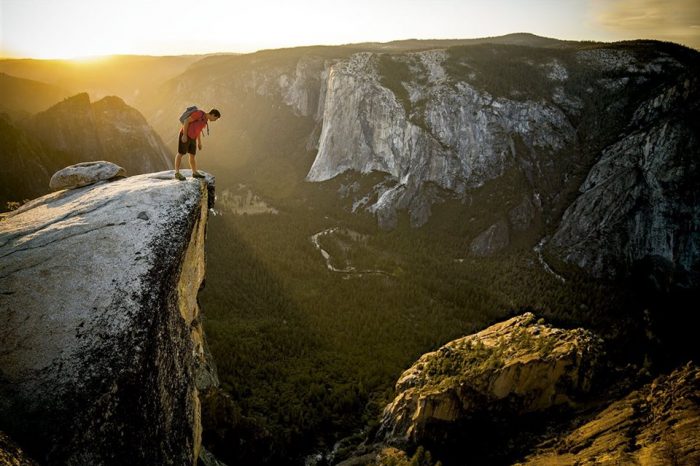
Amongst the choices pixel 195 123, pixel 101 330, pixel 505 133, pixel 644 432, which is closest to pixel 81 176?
pixel 195 123

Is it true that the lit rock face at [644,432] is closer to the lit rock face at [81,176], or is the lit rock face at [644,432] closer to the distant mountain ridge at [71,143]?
the lit rock face at [81,176]

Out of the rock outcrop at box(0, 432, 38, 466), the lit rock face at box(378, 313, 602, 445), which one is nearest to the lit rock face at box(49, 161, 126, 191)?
the rock outcrop at box(0, 432, 38, 466)

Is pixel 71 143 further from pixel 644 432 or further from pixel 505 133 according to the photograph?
pixel 644 432

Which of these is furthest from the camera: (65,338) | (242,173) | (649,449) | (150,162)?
(242,173)

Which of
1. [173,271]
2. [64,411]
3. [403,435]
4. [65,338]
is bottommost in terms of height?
[403,435]

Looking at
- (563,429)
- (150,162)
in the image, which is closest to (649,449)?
(563,429)

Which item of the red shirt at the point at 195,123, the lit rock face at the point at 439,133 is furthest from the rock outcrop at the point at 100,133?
the red shirt at the point at 195,123

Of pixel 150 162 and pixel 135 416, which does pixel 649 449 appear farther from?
pixel 150 162

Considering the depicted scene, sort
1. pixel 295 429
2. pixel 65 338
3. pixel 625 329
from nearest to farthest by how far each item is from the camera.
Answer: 1. pixel 65 338
2. pixel 295 429
3. pixel 625 329
